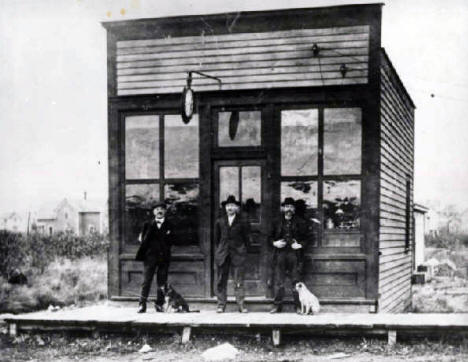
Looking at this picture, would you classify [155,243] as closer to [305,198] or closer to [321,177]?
[305,198]

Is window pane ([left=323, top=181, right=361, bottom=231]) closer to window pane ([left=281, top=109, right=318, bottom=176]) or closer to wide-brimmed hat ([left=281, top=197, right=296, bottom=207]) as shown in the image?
window pane ([left=281, top=109, right=318, bottom=176])

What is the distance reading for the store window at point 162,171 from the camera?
12.0 metres

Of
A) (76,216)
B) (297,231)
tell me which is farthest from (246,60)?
(76,216)

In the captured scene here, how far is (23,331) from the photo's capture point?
10.8 metres

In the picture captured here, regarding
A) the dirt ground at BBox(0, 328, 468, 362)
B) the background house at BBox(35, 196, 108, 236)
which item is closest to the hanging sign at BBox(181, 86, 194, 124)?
the dirt ground at BBox(0, 328, 468, 362)

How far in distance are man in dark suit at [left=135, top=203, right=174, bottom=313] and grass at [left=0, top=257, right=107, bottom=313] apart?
Result: 5.46 metres

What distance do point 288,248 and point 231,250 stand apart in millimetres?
982

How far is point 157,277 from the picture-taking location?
37.4 feet

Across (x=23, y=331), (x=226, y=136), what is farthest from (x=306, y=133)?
(x=23, y=331)

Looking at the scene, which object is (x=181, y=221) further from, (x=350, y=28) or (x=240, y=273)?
(x=350, y=28)

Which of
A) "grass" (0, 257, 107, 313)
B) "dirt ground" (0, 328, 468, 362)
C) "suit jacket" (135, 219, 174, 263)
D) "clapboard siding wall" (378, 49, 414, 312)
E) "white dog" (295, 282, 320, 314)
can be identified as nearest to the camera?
"dirt ground" (0, 328, 468, 362)

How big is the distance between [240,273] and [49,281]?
10.6 meters

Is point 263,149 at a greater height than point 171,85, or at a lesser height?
lesser

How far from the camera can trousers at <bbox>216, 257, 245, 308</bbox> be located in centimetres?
1098
